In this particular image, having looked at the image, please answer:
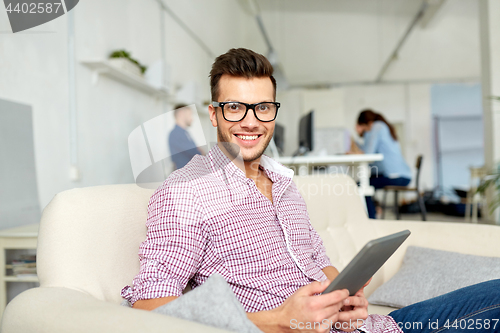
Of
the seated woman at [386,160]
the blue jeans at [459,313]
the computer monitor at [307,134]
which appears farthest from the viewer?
the seated woman at [386,160]

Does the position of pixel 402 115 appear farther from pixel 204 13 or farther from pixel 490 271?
pixel 490 271

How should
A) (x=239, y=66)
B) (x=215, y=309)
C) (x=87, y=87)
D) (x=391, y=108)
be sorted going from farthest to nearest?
(x=391, y=108), (x=87, y=87), (x=239, y=66), (x=215, y=309)

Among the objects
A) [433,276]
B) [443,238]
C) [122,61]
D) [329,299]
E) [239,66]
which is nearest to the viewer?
[329,299]

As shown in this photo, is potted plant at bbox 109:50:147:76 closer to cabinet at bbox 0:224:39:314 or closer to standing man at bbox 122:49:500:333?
cabinet at bbox 0:224:39:314

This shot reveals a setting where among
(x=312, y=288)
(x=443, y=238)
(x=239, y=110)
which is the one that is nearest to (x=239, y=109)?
(x=239, y=110)

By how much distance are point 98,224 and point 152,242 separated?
176mm

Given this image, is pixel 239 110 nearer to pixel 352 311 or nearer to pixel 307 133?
pixel 352 311

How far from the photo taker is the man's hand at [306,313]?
0.74m

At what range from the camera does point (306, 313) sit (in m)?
0.74

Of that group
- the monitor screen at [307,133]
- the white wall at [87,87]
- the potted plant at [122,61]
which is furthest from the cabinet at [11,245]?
the monitor screen at [307,133]

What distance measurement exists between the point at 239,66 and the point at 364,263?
64 cm

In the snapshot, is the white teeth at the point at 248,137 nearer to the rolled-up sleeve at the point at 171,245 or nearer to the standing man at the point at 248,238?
the standing man at the point at 248,238

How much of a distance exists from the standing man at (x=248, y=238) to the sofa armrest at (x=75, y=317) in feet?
0.45

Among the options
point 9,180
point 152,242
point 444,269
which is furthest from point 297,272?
point 9,180
